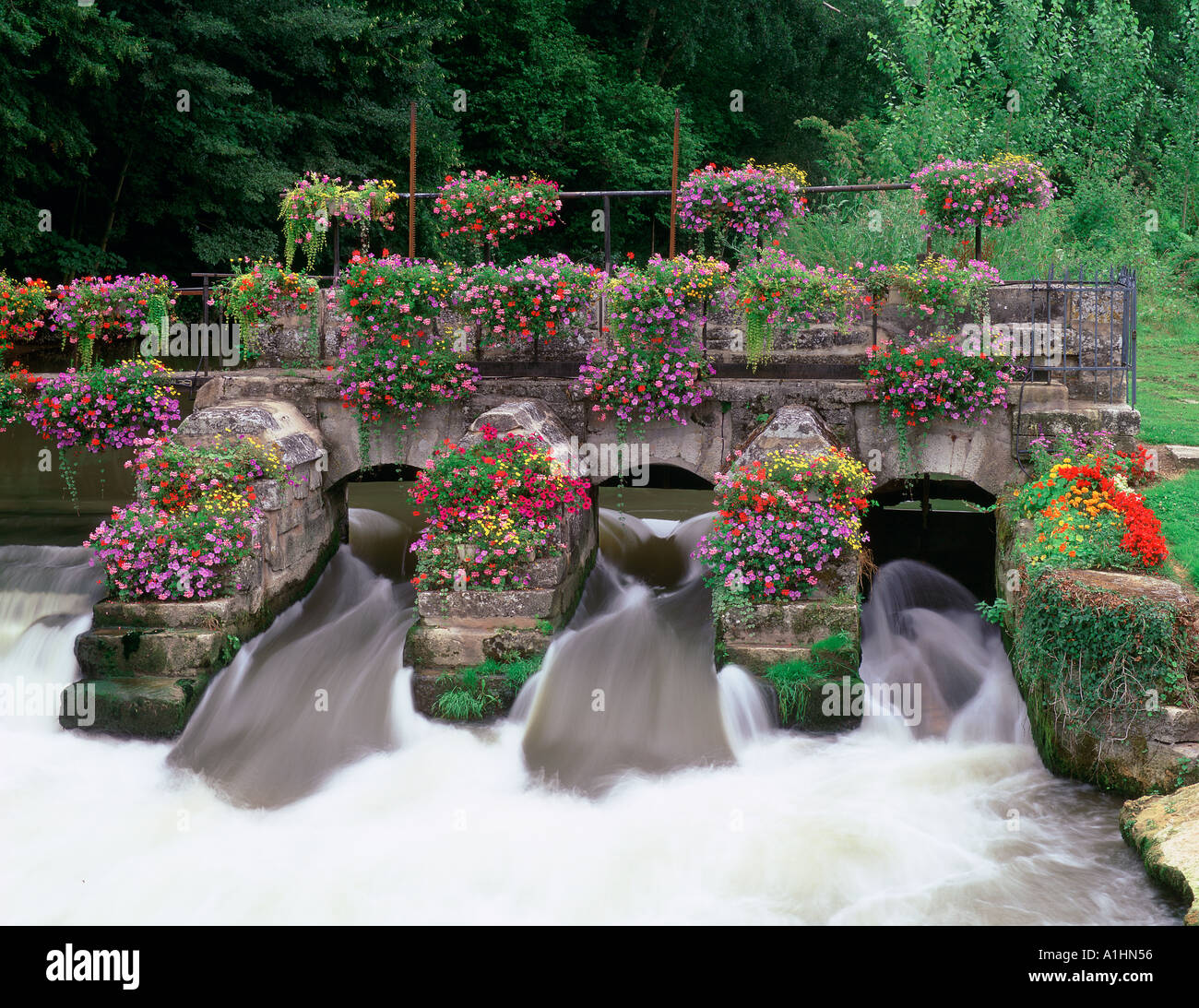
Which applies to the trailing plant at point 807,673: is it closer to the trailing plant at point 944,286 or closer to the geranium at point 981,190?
the trailing plant at point 944,286

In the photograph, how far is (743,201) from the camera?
371 inches

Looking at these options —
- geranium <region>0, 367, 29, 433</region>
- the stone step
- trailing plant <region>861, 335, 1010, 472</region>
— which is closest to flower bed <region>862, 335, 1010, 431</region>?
trailing plant <region>861, 335, 1010, 472</region>

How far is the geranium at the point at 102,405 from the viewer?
376 inches

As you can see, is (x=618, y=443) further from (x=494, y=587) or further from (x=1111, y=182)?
(x=1111, y=182)

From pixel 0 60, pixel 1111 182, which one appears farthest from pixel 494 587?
pixel 1111 182

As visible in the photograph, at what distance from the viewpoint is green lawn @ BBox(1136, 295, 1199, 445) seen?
10.7 m

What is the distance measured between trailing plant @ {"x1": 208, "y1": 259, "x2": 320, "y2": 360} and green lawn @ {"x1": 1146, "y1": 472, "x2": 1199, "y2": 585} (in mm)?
6877

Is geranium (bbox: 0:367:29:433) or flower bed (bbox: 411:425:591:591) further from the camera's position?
geranium (bbox: 0:367:29:433)

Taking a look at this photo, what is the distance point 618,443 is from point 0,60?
28.2ft

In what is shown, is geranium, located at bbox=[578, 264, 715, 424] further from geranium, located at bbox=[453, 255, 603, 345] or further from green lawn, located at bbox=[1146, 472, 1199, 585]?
green lawn, located at bbox=[1146, 472, 1199, 585]

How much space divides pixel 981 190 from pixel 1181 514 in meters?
2.97

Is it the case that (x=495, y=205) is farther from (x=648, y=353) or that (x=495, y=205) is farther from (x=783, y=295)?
(x=783, y=295)

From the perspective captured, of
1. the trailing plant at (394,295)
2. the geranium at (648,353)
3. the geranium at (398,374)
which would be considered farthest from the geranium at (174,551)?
the geranium at (648,353)

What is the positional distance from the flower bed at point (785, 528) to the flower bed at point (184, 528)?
10.8 feet
